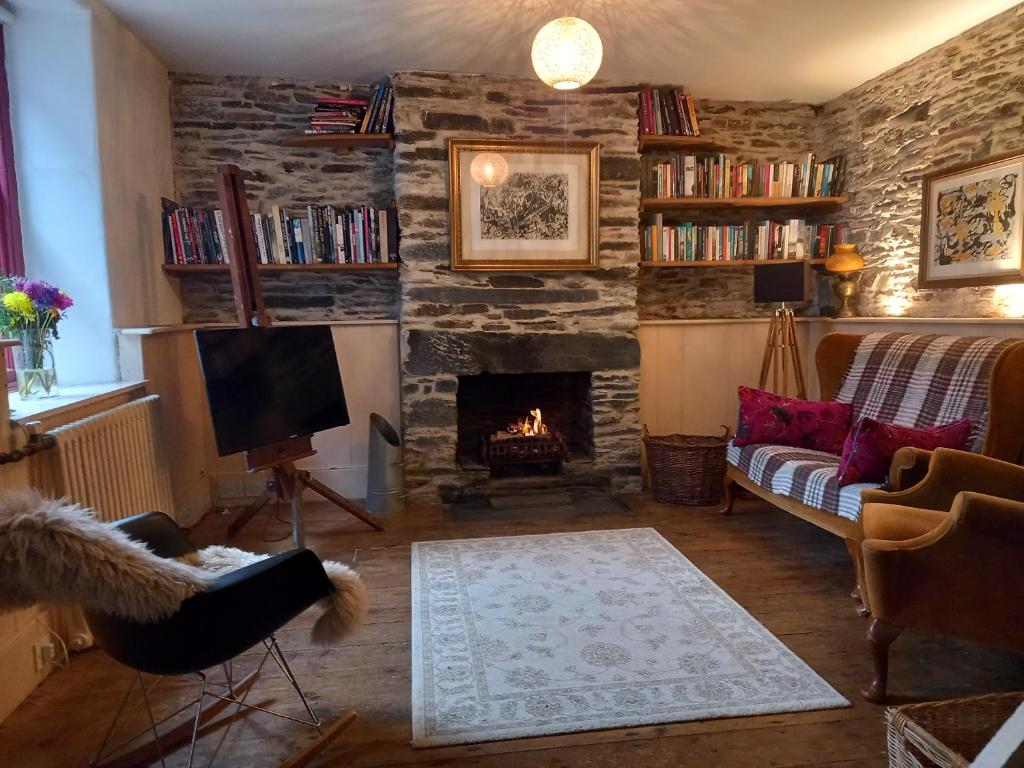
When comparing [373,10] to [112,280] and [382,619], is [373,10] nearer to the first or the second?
[112,280]

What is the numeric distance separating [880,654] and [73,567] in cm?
218

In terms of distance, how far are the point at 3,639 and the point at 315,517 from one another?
1.86 meters

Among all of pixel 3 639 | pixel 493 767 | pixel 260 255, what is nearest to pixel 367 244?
pixel 260 255

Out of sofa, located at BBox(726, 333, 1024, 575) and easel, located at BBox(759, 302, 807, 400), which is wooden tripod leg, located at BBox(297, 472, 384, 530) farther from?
easel, located at BBox(759, 302, 807, 400)

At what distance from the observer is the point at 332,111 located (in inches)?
149

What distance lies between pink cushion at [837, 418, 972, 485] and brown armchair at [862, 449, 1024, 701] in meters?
0.56

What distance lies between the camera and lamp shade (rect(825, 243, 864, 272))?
12.9 feet

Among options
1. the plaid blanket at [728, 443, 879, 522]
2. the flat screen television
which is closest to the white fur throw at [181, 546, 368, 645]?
the flat screen television

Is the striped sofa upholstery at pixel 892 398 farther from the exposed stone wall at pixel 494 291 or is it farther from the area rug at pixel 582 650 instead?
the exposed stone wall at pixel 494 291

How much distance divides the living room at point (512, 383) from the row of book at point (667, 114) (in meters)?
0.03

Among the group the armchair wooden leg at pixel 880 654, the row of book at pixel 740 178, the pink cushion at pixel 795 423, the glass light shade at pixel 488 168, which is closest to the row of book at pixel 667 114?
the row of book at pixel 740 178

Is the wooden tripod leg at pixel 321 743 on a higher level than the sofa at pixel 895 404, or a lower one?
lower

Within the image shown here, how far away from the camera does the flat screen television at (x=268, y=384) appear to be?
279 centimetres

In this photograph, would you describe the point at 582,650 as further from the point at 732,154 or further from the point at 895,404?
the point at 732,154
